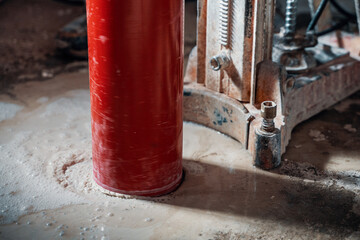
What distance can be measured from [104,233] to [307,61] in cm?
179

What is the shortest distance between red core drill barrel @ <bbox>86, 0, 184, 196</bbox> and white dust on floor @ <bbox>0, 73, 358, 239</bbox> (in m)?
0.13

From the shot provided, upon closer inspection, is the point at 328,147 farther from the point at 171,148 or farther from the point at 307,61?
the point at 171,148

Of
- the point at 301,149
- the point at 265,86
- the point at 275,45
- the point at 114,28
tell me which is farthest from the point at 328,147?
the point at 114,28

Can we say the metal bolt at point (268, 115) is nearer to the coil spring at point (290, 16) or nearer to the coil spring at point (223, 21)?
the coil spring at point (223, 21)

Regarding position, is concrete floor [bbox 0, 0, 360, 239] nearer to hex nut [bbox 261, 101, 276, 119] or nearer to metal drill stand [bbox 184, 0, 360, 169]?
metal drill stand [bbox 184, 0, 360, 169]

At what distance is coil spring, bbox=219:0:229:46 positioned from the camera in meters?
2.66

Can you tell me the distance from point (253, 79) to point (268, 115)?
0.33m

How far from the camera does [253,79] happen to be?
106 inches

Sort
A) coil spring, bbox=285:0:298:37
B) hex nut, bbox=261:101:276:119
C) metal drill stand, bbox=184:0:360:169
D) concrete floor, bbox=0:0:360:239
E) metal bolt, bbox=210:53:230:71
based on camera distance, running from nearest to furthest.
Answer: concrete floor, bbox=0:0:360:239, hex nut, bbox=261:101:276:119, metal drill stand, bbox=184:0:360:169, metal bolt, bbox=210:53:230:71, coil spring, bbox=285:0:298:37

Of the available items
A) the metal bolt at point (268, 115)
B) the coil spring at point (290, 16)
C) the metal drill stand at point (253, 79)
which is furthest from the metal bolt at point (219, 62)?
the coil spring at point (290, 16)

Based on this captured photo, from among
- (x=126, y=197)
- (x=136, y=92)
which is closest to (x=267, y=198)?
(x=126, y=197)

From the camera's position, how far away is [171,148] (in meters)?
2.28

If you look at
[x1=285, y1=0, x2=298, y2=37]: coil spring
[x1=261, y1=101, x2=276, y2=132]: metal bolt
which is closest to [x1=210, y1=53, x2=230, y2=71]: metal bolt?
[x1=261, y1=101, x2=276, y2=132]: metal bolt

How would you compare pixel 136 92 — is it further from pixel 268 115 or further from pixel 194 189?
pixel 268 115
